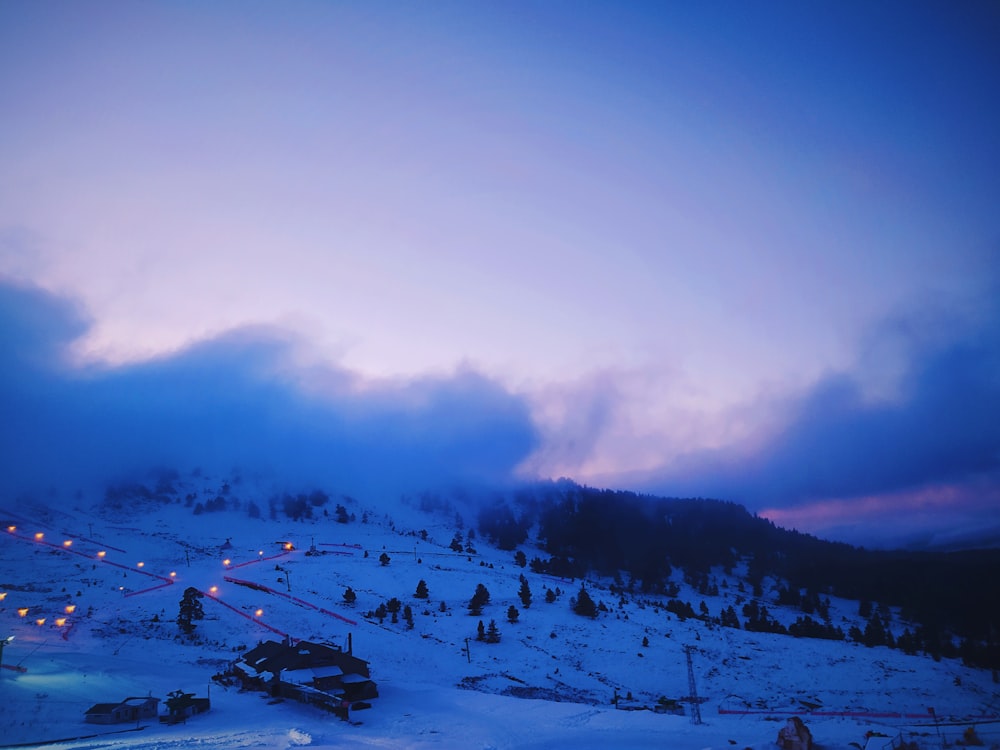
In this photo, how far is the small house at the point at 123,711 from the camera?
1267 inches

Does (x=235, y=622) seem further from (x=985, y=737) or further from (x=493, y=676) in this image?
(x=985, y=737)

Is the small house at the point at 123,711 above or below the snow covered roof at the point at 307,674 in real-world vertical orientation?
below

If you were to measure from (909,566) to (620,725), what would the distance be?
149565 mm

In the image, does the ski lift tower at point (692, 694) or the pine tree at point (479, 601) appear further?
the pine tree at point (479, 601)

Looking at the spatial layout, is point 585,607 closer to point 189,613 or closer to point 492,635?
point 492,635

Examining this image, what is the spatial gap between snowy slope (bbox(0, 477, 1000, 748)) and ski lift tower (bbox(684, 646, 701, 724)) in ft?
2.20

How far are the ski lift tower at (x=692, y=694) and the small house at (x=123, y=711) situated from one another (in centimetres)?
3398

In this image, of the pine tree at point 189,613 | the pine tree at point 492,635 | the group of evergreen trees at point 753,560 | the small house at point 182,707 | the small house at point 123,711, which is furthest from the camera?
the group of evergreen trees at point 753,560

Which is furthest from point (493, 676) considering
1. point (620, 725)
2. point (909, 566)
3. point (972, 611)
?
point (909, 566)

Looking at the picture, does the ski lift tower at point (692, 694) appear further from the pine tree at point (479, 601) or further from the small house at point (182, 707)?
the small house at point (182, 707)

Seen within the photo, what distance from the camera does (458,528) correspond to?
152 metres

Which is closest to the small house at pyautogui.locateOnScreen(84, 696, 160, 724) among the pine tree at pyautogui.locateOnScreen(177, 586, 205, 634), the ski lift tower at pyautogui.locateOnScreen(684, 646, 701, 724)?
the pine tree at pyautogui.locateOnScreen(177, 586, 205, 634)

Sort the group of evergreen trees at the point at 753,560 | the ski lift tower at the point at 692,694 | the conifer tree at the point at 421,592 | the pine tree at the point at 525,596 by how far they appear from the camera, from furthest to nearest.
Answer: the group of evergreen trees at the point at 753,560 < the conifer tree at the point at 421,592 < the pine tree at the point at 525,596 < the ski lift tower at the point at 692,694

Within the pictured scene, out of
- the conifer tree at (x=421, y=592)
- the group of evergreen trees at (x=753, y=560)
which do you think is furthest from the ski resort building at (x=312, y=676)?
the group of evergreen trees at (x=753, y=560)
